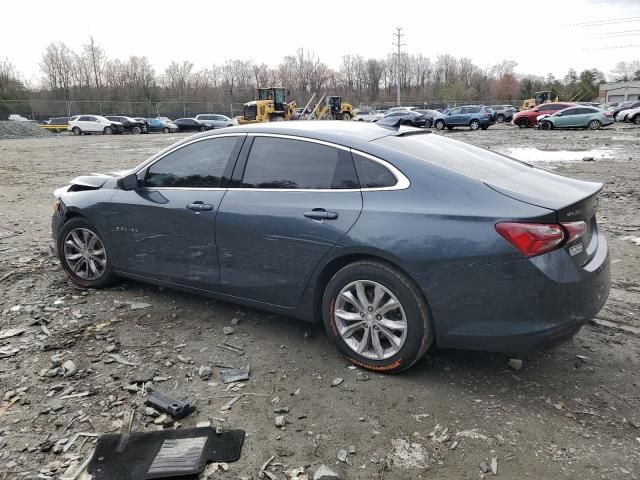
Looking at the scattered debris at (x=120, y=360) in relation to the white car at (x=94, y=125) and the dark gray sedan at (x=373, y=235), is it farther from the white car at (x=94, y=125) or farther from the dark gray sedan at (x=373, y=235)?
the white car at (x=94, y=125)

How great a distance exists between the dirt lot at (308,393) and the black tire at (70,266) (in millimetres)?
112

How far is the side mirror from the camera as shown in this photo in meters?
4.74

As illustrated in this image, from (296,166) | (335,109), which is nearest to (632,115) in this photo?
(335,109)

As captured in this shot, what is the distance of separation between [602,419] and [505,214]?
1319mm

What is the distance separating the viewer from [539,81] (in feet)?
294

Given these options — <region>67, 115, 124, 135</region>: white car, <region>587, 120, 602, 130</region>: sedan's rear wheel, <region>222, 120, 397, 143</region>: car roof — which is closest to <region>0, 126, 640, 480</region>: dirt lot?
<region>222, 120, 397, 143</region>: car roof

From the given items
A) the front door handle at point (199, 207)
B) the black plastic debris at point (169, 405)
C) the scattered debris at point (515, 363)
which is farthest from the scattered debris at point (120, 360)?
the scattered debris at point (515, 363)

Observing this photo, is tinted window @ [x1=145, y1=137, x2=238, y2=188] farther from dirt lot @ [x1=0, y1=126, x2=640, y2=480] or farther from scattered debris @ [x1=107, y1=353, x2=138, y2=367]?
scattered debris @ [x1=107, y1=353, x2=138, y2=367]

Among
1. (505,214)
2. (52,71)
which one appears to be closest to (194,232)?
(505,214)

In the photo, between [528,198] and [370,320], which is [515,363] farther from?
[528,198]

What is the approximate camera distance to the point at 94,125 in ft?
149

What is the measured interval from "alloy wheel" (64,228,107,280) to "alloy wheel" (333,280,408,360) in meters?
2.69

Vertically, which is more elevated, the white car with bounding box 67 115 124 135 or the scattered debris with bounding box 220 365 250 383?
the white car with bounding box 67 115 124 135

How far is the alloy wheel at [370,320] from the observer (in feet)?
11.3
